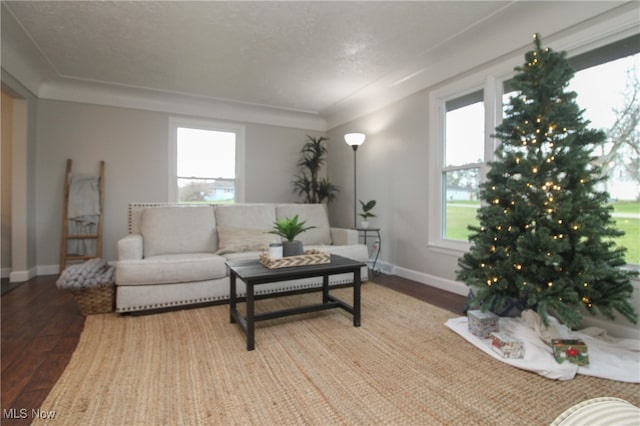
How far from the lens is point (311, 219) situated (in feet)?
13.2

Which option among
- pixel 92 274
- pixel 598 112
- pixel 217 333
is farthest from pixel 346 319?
pixel 598 112

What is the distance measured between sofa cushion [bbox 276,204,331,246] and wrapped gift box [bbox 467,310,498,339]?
2.06 meters

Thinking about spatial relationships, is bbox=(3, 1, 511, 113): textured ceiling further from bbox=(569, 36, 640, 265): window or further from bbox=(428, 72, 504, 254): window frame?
bbox=(569, 36, 640, 265): window

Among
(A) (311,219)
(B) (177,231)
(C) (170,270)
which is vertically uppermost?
(A) (311,219)

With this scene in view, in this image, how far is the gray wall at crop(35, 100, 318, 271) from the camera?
159 inches

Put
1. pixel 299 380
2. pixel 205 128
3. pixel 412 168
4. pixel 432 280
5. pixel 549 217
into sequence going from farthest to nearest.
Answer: pixel 205 128 → pixel 412 168 → pixel 432 280 → pixel 549 217 → pixel 299 380

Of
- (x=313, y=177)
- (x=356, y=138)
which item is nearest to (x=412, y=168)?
(x=356, y=138)

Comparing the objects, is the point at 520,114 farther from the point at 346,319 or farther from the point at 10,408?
the point at 10,408

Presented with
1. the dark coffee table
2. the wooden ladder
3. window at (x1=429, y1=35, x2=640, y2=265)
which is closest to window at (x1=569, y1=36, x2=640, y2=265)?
window at (x1=429, y1=35, x2=640, y2=265)

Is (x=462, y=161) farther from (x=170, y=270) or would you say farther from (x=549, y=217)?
(x=170, y=270)

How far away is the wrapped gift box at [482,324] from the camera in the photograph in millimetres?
2115

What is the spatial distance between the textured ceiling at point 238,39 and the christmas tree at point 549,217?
0.99 metres

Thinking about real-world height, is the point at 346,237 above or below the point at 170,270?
above

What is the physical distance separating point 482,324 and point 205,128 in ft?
14.7
